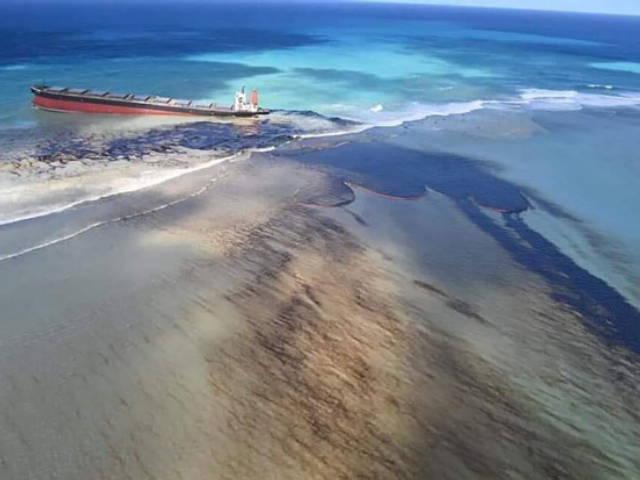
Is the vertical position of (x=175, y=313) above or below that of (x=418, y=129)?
below

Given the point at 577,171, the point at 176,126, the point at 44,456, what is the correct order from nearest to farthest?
the point at 44,456
the point at 577,171
the point at 176,126

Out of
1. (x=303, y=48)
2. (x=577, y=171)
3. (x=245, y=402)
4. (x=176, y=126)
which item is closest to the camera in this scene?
(x=245, y=402)

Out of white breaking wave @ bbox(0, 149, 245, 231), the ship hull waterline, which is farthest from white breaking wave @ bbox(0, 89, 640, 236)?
the ship hull waterline

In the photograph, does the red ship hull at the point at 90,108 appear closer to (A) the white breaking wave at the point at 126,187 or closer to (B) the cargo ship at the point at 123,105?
(B) the cargo ship at the point at 123,105

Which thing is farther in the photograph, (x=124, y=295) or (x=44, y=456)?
(x=124, y=295)

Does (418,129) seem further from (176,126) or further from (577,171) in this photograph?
(176,126)

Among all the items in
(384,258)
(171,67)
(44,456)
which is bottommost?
(44,456)

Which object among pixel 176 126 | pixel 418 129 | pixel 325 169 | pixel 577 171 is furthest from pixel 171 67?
pixel 577 171
